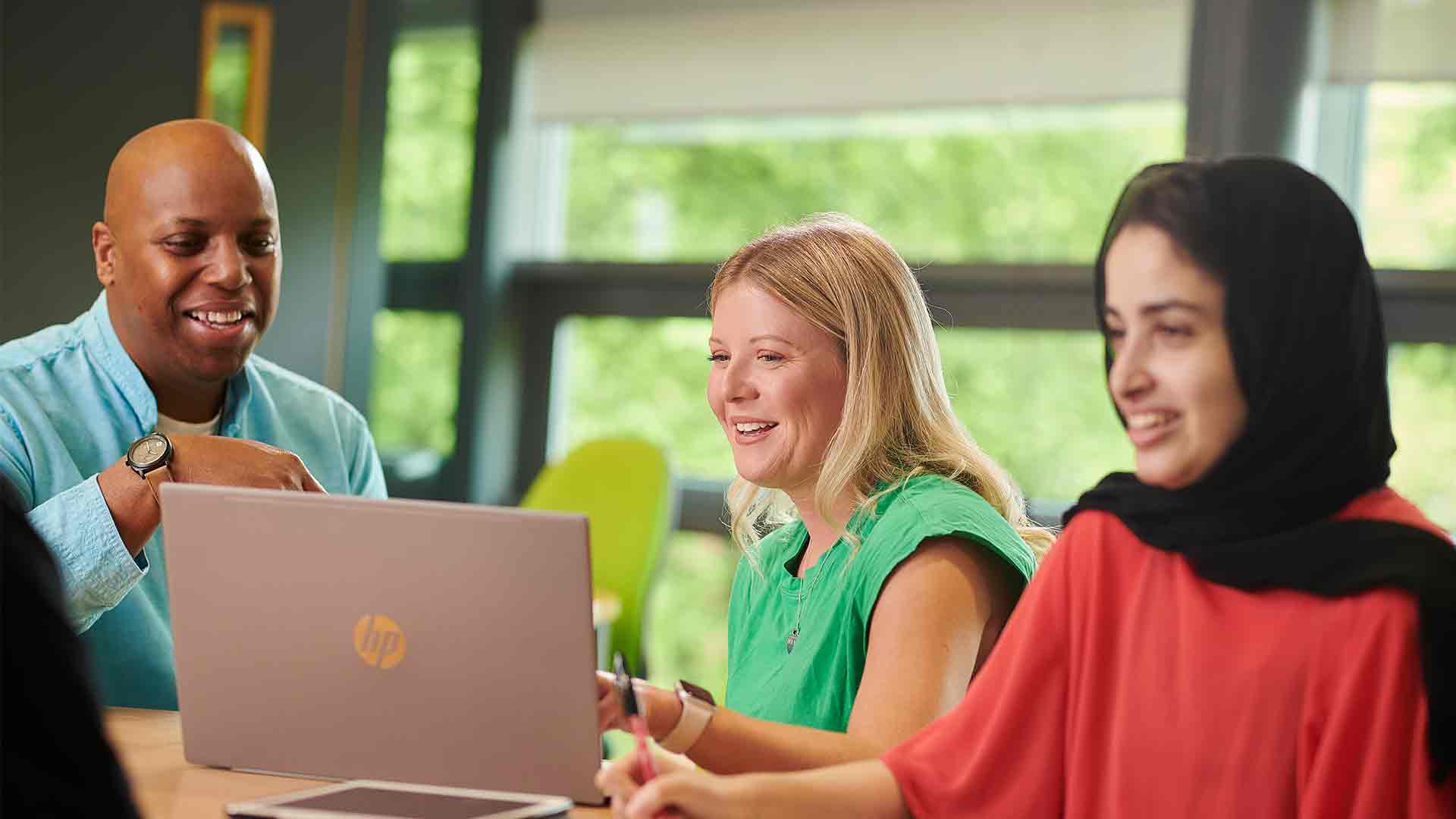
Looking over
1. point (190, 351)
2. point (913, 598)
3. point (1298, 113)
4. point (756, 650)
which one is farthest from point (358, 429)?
point (1298, 113)

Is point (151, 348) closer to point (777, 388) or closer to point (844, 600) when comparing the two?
point (777, 388)

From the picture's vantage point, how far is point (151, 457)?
→ 1.67 meters

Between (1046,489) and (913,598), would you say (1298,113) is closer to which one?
(1046,489)

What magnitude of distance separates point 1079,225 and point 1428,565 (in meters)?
2.70

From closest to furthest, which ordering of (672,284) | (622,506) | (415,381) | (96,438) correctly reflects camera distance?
(96,438) → (622,506) → (415,381) → (672,284)

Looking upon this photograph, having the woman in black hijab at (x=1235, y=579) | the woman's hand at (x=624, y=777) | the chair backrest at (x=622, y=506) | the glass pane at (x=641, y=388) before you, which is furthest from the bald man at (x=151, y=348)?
the glass pane at (x=641, y=388)

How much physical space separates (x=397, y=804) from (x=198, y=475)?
0.59 m

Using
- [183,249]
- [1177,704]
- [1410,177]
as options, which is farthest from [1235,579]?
[1410,177]

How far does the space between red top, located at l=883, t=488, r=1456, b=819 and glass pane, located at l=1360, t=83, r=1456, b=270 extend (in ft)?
8.05

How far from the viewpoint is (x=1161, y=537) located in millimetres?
1135

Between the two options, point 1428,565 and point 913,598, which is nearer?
point 1428,565

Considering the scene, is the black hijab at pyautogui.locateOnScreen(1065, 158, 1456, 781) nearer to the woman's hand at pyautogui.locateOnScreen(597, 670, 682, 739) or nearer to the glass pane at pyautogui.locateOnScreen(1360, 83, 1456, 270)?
the woman's hand at pyautogui.locateOnScreen(597, 670, 682, 739)

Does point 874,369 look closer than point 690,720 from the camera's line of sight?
No

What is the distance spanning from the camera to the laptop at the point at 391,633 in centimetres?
126
